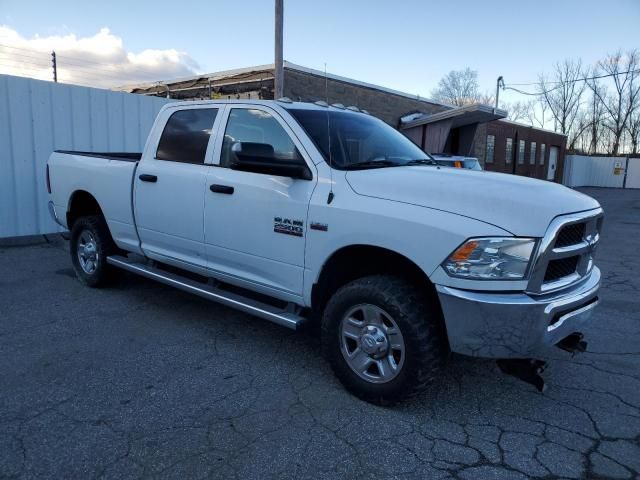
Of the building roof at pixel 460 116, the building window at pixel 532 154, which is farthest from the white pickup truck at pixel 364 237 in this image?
the building window at pixel 532 154

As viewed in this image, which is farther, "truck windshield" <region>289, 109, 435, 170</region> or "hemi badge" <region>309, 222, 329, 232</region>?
"truck windshield" <region>289, 109, 435, 170</region>

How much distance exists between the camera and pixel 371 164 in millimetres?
3807

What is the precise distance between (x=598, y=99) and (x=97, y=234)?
195 ft

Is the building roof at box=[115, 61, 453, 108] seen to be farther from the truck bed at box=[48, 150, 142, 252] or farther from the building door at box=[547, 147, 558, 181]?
the building door at box=[547, 147, 558, 181]

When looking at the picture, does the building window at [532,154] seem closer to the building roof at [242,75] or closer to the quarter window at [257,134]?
the building roof at [242,75]

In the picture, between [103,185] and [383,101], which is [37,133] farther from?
[383,101]

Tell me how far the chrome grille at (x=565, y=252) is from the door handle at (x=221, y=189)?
7.73 ft

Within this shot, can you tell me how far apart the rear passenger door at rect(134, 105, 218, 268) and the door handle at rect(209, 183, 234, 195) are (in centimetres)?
16

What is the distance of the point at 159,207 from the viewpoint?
4770mm

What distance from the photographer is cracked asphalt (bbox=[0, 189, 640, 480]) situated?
2.77 m

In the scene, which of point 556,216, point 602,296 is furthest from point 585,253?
point 602,296

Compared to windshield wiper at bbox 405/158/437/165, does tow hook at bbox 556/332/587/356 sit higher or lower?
lower

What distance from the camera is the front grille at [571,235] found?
3.06 m

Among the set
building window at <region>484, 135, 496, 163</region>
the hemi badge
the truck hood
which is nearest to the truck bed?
the hemi badge
